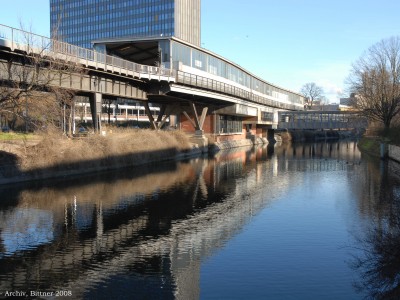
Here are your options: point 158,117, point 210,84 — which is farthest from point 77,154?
point 210,84

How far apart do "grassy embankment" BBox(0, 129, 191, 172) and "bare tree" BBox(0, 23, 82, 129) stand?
1.92m

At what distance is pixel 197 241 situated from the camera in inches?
679

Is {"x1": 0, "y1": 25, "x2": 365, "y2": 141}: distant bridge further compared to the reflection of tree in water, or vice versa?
{"x1": 0, "y1": 25, "x2": 365, "y2": 141}: distant bridge

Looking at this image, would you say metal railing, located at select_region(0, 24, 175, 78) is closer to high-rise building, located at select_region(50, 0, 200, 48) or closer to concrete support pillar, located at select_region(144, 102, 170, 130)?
concrete support pillar, located at select_region(144, 102, 170, 130)

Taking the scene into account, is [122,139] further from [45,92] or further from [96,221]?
[96,221]

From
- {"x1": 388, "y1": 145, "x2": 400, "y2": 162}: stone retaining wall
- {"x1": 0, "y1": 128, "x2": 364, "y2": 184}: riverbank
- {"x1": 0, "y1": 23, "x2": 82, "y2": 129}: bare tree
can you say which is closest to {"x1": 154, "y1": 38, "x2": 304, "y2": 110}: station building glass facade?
{"x1": 0, "y1": 128, "x2": 364, "y2": 184}: riverbank

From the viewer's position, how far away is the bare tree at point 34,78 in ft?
102

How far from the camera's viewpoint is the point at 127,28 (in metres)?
171

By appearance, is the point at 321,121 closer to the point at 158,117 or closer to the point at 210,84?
the point at 210,84

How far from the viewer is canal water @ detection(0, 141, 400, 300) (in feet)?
40.4

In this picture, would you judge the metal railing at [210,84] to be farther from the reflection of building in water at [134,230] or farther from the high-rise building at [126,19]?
the high-rise building at [126,19]

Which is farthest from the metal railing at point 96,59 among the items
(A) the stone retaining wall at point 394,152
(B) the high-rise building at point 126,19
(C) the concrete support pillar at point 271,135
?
(B) the high-rise building at point 126,19

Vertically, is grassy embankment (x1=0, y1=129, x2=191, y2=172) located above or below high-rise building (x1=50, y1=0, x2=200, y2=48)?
below

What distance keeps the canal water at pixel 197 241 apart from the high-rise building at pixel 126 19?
139718 mm
